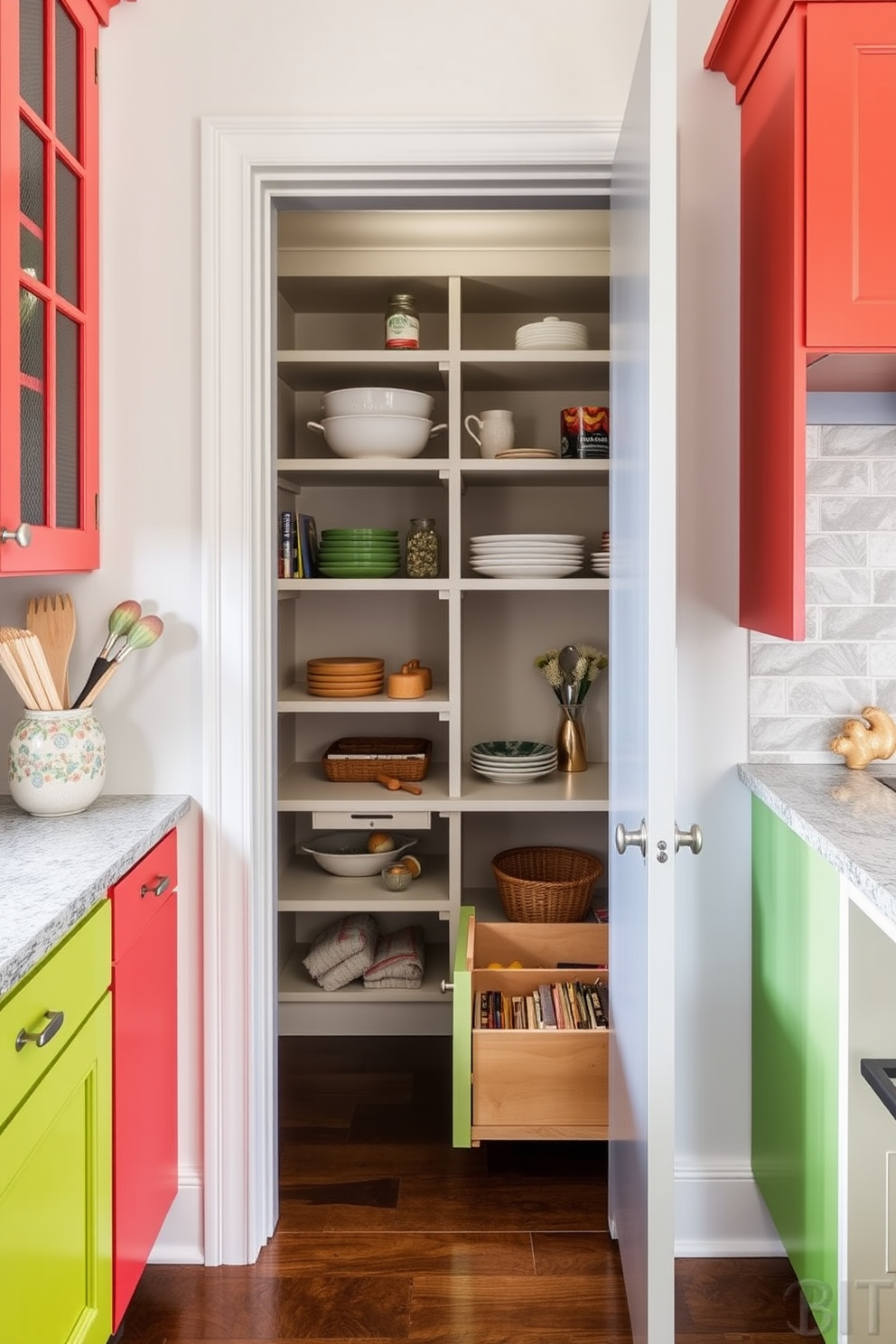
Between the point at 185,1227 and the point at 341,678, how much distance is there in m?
1.51


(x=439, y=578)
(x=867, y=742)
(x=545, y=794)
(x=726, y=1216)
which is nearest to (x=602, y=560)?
(x=439, y=578)

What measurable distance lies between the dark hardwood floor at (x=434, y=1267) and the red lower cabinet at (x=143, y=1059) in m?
0.24

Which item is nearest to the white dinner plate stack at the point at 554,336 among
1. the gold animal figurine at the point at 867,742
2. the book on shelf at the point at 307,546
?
the book on shelf at the point at 307,546

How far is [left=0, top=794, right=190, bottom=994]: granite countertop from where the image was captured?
1243mm

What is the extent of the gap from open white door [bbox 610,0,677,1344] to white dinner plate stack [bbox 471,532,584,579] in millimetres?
1184

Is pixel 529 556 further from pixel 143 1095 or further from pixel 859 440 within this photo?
pixel 143 1095

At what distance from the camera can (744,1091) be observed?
2102mm

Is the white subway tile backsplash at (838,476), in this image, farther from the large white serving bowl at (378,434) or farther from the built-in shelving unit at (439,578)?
the large white serving bowl at (378,434)

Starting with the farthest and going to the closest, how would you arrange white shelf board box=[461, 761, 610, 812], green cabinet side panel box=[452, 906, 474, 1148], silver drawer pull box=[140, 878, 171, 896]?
white shelf board box=[461, 761, 610, 812] < green cabinet side panel box=[452, 906, 474, 1148] < silver drawer pull box=[140, 878, 171, 896]

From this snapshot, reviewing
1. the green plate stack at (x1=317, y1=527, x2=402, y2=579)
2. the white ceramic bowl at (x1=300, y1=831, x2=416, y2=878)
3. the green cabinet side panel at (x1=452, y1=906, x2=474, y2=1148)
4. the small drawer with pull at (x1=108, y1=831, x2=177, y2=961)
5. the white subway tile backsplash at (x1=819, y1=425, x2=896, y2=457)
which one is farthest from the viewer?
the white ceramic bowl at (x1=300, y1=831, x2=416, y2=878)

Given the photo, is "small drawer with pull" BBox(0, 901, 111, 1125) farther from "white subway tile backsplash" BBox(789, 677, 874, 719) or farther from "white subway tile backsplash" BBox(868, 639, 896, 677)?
"white subway tile backsplash" BBox(868, 639, 896, 677)

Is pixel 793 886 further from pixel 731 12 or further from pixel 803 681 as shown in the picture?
pixel 731 12

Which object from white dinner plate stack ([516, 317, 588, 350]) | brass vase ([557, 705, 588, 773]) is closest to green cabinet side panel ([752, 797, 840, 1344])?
brass vase ([557, 705, 588, 773])

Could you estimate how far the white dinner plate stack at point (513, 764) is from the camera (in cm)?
314
